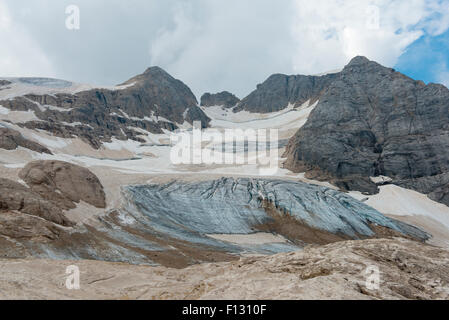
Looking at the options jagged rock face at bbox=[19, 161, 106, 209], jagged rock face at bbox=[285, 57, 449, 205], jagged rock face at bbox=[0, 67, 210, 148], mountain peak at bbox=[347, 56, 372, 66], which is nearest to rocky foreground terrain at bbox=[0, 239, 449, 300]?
jagged rock face at bbox=[19, 161, 106, 209]

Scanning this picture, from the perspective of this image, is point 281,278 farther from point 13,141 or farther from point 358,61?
point 358,61

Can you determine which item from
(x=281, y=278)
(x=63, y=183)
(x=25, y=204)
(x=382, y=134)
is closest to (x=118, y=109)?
(x=382, y=134)

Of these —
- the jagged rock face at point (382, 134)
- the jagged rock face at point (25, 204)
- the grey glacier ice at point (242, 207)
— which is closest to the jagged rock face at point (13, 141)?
the grey glacier ice at point (242, 207)

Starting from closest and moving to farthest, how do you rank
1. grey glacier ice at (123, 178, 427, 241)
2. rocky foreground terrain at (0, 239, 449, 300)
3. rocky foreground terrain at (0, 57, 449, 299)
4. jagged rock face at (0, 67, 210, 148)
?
rocky foreground terrain at (0, 239, 449, 300) → rocky foreground terrain at (0, 57, 449, 299) → grey glacier ice at (123, 178, 427, 241) → jagged rock face at (0, 67, 210, 148)

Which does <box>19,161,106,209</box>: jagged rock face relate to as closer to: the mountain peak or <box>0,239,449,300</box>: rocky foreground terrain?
<box>0,239,449,300</box>: rocky foreground terrain

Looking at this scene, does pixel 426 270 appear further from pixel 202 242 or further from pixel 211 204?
pixel 211 204
